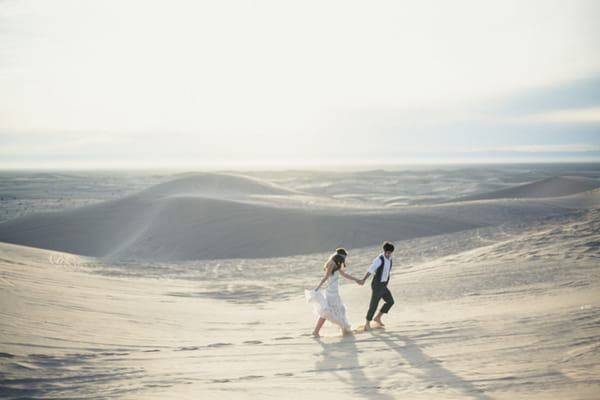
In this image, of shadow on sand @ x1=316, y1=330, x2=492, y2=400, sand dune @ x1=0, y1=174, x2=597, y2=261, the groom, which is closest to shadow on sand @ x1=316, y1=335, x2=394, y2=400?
shadow on sand @ x1=316, y1=330, x2=492, y2=400

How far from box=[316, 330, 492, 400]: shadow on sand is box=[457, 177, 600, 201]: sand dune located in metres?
29.5

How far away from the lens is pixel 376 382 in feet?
14.4

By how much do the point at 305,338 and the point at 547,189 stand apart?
35258 mm

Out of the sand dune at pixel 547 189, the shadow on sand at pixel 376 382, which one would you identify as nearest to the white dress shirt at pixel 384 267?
the shadow on sand at pixel 376 382

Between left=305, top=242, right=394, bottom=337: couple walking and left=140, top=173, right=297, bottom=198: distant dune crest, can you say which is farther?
left=140, top=173, right=297, bottom=198: distant dune crest

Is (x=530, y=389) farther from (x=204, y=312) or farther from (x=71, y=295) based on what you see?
(x=71, y=295)

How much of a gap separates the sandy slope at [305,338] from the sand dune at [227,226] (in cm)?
759

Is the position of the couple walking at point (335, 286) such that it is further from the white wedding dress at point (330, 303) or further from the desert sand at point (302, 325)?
the desert sand at point (302, 325)

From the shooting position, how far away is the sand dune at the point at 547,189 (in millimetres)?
33606

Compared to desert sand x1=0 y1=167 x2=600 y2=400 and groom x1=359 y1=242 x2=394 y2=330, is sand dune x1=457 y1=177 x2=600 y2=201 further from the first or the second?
groom x1=359 y1=242 x2=394 y2=330

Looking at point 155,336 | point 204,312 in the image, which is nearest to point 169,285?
point 204,312

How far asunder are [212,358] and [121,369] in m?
1.05

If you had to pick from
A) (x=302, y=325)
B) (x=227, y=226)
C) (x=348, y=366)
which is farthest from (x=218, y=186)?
(x=348, y=366)

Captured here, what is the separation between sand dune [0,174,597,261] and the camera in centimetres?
1828
